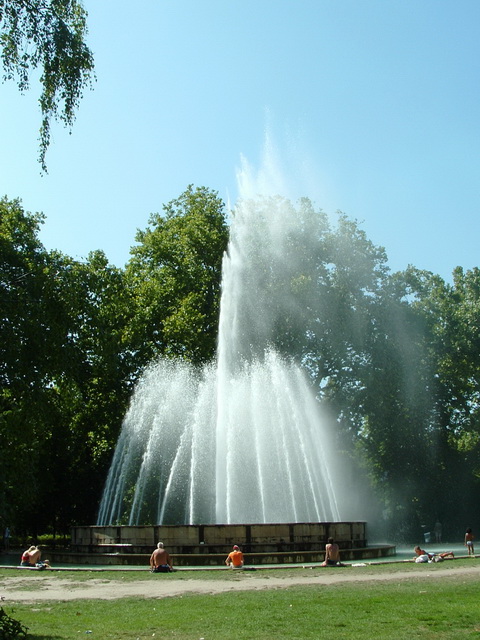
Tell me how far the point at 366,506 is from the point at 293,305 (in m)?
14.2

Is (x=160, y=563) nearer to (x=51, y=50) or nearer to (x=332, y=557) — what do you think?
(x=332, y=557)

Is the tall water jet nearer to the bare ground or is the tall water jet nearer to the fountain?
the fountain

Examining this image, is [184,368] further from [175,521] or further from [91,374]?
[175,521]

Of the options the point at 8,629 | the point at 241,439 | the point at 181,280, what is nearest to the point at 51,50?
the point at 8,629

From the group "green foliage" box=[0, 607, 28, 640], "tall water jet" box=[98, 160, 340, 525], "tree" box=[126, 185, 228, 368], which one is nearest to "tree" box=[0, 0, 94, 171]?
"green foliage" box=[0, 607, 28, 640]

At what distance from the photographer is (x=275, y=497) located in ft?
89.2

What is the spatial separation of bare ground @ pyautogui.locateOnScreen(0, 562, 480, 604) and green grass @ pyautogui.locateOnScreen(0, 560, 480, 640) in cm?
78

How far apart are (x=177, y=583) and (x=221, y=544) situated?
15.6ft

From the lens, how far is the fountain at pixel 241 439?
66.9ft

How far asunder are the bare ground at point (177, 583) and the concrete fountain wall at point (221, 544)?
245 cm

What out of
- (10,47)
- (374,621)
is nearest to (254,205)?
(10,47)

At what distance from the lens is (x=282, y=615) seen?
391 inches

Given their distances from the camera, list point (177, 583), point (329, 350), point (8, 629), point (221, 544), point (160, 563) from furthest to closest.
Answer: point (329, 350)
point (221, 544)
point (160, 563)
point (177, 583)
point (8, 629)

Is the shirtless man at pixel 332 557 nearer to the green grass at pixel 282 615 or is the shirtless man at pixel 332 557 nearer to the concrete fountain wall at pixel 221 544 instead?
the concrete fountain wall at pixel 221 544
